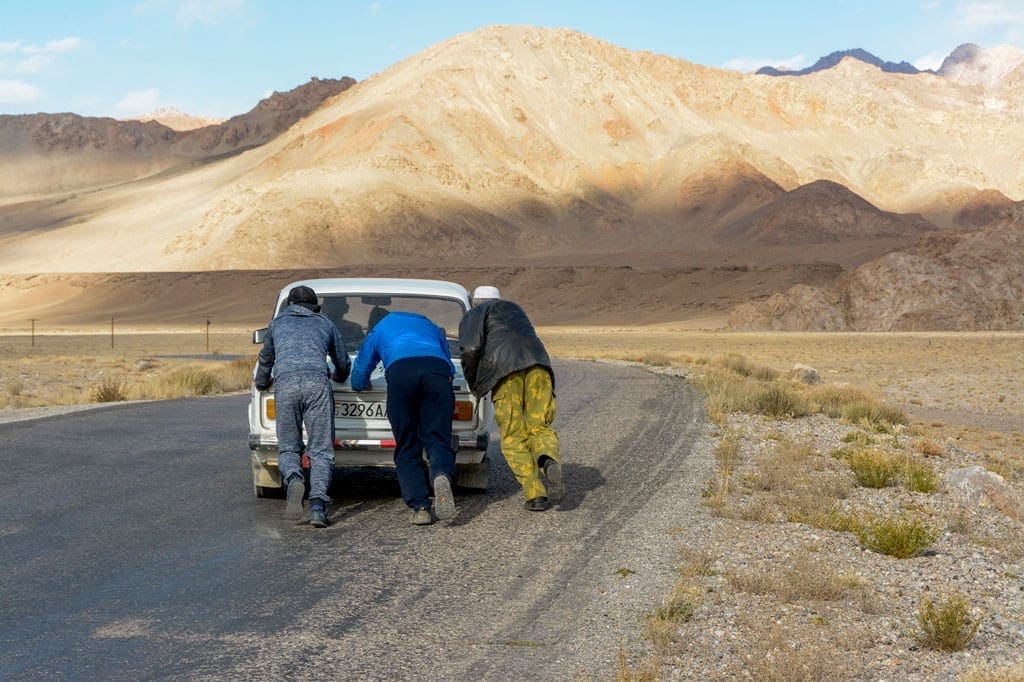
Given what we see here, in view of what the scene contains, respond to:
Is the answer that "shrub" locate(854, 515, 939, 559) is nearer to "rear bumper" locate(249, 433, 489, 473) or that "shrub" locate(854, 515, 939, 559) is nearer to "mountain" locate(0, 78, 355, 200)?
"rear bumper" locate(249, 433, 489, 473)

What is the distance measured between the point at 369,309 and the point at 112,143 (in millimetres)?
194045

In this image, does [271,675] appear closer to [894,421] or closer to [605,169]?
[894,421]

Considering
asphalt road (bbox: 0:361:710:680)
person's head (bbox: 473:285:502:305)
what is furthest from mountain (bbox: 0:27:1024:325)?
person's head (bbox: 473:285:502:305)

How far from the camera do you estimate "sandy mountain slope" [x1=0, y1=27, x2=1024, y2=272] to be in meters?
107

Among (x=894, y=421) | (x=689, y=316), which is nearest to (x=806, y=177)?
(x=689, y=316)

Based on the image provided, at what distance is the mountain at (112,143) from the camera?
180m

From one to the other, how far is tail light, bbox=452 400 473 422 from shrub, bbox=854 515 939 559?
3.14 m

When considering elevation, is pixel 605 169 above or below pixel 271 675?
above

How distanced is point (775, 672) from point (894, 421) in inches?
587

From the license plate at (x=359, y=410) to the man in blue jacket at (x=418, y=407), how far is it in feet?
1.57

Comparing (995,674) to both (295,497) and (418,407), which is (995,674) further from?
(295,497)

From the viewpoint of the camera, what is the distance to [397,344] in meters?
8.59

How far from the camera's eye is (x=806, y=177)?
424 feet

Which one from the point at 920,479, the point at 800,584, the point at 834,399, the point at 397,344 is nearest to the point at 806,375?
the point at 834,399
